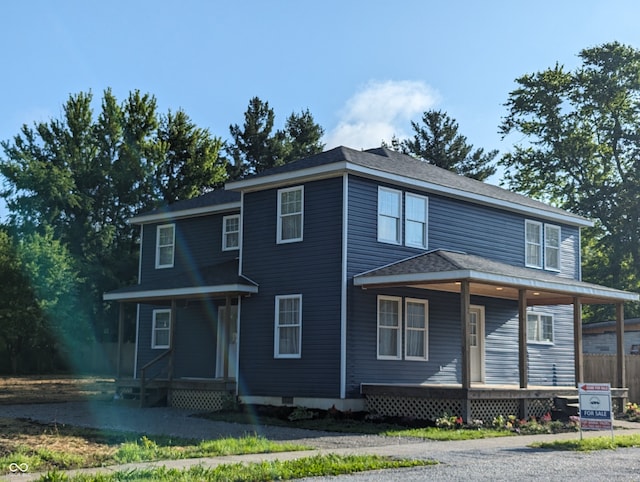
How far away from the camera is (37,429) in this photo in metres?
15.6

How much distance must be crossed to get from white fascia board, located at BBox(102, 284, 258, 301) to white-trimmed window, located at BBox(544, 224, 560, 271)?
9858mm

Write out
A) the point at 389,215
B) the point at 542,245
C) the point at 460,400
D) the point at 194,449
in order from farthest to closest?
the point at 542,245 < the point at 389,215 < the point at 460,400 < the point at 194,449

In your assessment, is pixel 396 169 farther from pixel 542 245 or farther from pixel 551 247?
pixel 551 247

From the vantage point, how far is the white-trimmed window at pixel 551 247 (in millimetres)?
26219

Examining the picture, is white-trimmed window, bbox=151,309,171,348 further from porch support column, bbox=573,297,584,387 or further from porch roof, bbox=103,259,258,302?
porch support column, bbox=573,297,584,387

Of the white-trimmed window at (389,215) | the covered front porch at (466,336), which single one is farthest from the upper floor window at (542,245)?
the white-trimmed window at (389,215)

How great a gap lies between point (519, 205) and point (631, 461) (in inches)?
511

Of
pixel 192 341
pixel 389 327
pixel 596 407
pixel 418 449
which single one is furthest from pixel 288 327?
pixel 596 407

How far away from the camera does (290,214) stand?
21.5 metres

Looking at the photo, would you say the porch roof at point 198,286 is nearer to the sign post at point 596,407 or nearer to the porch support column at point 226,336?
the porch support column at point 226,336

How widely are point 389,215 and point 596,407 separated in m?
7.86

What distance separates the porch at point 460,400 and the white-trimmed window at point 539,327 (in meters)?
5.10

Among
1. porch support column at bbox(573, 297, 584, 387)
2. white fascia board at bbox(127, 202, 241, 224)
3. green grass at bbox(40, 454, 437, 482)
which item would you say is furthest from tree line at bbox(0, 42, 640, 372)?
green grass at bbox(40, 454, 437, 482)

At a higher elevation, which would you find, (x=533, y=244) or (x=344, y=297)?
(x=533, y=244)
